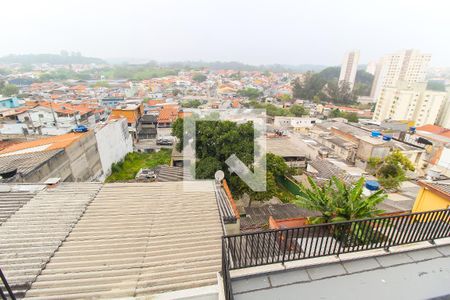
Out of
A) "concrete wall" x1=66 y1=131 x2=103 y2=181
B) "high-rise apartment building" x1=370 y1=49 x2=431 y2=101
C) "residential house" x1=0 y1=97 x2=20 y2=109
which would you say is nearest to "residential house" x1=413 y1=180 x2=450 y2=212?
"concrete wall" x1=66 y1=131 x2=103 y2=181

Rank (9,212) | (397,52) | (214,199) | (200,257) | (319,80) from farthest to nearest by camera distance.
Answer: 1. (397,52)
2. (319,80)
3. (214,199)
4. (9,212)
5. (200,257)

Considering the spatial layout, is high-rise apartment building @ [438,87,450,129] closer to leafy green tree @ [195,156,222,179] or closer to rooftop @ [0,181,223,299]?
leafy green tree @ [195,156,222,179]

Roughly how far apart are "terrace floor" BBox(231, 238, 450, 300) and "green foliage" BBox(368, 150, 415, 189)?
10755 millimetres

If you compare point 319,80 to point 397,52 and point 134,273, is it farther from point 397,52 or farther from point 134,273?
point 134,273

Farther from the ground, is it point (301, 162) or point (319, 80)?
point (319, 80)

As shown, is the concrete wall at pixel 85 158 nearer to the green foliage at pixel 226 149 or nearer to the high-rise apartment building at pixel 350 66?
the green foliage at pixel 226 149

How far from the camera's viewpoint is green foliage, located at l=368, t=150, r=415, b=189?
13328mm

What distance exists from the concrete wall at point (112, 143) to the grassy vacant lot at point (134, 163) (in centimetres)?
51

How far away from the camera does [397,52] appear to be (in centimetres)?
7931

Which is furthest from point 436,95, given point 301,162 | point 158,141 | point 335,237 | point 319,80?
point 335,237

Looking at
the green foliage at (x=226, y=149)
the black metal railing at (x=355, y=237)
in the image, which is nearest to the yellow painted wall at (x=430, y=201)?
the black metal railing at (x=355, y=237)

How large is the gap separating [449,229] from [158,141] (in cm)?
2655

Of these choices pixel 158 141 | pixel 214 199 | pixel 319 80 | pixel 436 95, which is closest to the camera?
pixel 214 199

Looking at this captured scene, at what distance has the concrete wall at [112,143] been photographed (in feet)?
54.6
